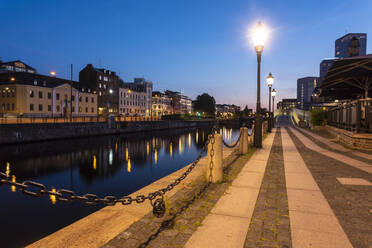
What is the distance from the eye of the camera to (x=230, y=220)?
374cm

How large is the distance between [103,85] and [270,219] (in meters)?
73.6

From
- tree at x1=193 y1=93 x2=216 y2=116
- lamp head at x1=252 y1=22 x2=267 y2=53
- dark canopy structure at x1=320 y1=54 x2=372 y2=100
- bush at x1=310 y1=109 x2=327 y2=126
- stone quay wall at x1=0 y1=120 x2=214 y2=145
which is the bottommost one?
stone quay wall at x1=0 y1=120 x2=214 y2=145

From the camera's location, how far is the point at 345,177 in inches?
249

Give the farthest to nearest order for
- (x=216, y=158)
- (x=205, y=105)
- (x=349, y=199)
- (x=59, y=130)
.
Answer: (x=205, y=105)
(x=59, y=130)
(x=216, y=158)
(x=349, y=199)

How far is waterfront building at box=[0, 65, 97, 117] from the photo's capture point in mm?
47938

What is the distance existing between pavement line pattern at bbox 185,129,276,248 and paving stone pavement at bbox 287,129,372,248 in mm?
1455

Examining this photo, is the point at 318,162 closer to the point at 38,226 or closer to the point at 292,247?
the point at 292,247

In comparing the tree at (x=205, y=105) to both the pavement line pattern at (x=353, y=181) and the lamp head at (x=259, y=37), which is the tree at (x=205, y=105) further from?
the pavement line pattern at (x=353, y=181)

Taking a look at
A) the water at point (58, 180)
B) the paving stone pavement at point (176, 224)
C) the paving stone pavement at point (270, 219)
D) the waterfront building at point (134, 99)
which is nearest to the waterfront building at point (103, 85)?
the waterfront building at point (134, 99)

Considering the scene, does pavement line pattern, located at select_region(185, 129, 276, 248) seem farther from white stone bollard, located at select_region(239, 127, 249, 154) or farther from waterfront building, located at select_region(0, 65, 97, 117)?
waterfront building, located at select_region(0, 65, 97, 117)

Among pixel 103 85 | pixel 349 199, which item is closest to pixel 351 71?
pixel 349 199

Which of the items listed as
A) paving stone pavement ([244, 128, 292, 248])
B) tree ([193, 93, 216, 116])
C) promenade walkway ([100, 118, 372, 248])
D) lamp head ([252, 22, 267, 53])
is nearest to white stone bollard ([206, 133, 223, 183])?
promenade walkway ([100, 118, 372, 248])

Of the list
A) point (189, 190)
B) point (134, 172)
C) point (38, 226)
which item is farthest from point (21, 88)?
point (189, 190)

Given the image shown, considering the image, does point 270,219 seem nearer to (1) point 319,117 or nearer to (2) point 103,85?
(1) point 319,117
